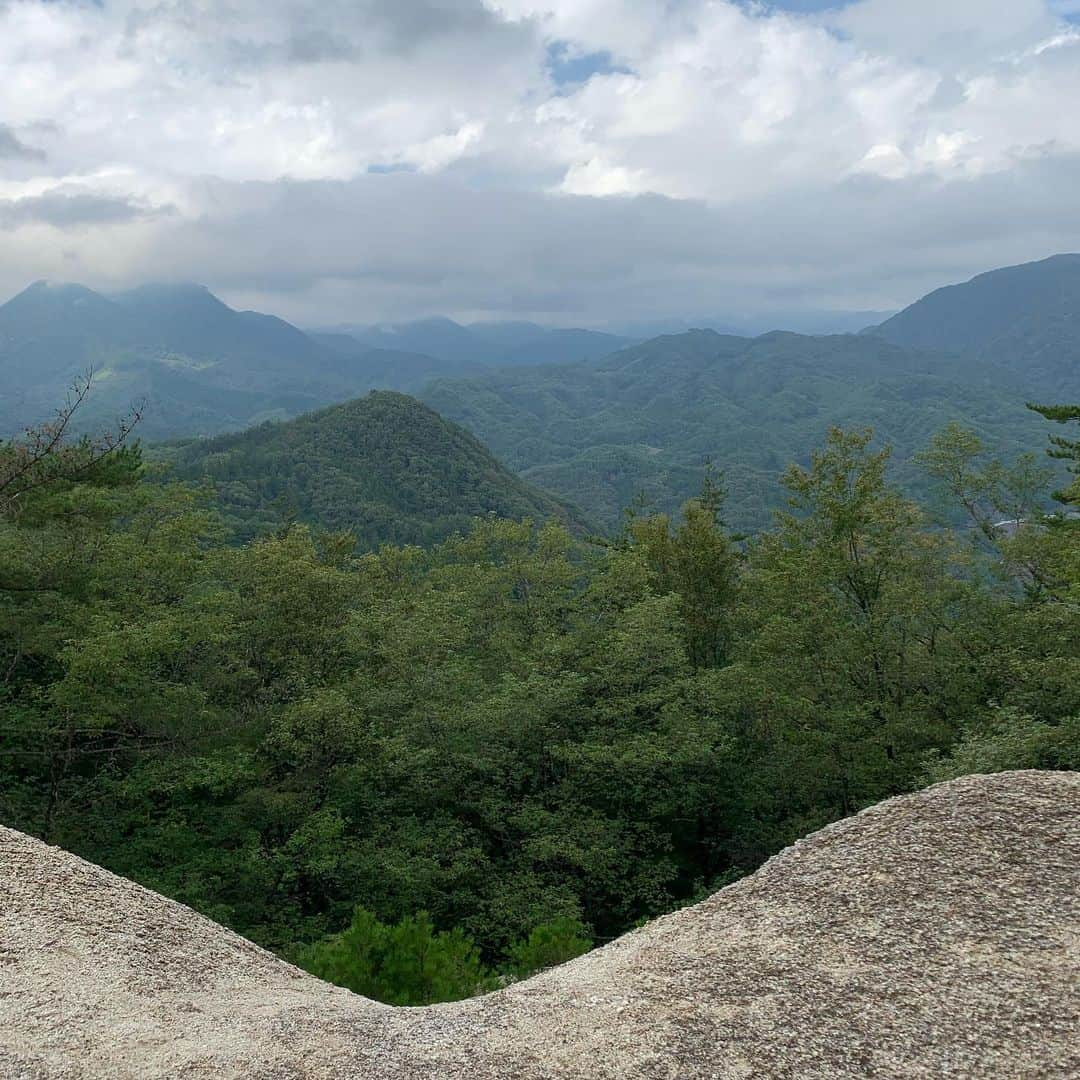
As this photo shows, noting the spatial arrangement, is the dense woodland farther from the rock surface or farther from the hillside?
the hillside

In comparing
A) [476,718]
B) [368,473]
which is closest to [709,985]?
[476,718]

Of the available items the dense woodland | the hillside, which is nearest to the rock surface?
the dense woodland

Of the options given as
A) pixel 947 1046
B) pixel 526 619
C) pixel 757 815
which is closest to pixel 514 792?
pixel 757 815

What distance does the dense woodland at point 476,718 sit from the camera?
1753cm

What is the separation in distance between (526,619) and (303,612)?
8.34 metres

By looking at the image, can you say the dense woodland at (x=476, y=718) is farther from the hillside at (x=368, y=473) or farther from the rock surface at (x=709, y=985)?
the hillside at (x=368, y=473)

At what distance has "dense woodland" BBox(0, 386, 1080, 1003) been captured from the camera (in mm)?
17531

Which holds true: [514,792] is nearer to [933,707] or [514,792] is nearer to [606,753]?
[606,753]

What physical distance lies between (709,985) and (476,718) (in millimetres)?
12358

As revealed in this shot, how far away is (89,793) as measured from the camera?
18672mm

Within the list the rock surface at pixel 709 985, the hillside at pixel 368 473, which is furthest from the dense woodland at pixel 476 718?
the hillside at pixel 368 473

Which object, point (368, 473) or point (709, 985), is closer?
point (709, 985)

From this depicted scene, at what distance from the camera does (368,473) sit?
486 feet

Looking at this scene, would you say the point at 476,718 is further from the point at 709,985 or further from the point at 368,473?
the point at 368,473
